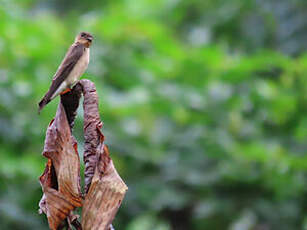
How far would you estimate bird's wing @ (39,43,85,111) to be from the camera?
1018 millimetres

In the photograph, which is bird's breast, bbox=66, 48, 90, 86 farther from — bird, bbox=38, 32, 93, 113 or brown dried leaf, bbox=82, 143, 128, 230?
brown dried leaf, bbox=82, 143, 128, 230

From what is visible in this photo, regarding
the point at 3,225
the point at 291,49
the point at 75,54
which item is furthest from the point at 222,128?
the point at 75,54

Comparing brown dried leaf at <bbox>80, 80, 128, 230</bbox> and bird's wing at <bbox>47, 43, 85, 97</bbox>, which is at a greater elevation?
bird's wing at <bbox>47, 43, 85, 97</bbox>

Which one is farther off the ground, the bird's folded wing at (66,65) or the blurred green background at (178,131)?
the blurred green background at (178,131)

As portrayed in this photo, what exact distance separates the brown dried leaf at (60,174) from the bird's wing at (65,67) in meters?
0.07

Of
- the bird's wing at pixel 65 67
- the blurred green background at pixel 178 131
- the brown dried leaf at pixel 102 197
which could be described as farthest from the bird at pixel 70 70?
the blurred green background at pixel 178 131

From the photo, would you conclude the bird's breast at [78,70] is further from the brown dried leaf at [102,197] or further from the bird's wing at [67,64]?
the brown dried leaf at [102,197]

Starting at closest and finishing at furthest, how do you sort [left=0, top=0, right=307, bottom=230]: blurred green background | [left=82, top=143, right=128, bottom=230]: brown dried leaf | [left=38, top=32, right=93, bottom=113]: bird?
[left=82, top=143, right=128, bottom=230]: brown dried leaf, [left=38, top=32, right=93, bottom=113]: bird, [left=0, top=0, right=307, bottom=230]: blurred green background

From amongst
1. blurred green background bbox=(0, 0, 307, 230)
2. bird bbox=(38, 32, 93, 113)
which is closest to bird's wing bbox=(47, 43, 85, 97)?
bird bbox=(38, 32, 93, 113)

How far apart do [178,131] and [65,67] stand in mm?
2799

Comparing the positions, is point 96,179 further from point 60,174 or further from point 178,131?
point 178,131

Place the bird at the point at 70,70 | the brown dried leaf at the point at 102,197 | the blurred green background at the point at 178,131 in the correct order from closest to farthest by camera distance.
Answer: the brown dried leaf at the point at 102,197, the bird at the point at 70,70, the blurred green background at the point at 178,131

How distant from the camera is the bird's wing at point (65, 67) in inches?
40.1

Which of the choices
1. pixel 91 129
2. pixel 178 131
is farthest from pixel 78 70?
pixel 178 131
